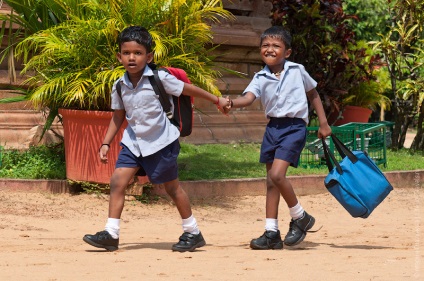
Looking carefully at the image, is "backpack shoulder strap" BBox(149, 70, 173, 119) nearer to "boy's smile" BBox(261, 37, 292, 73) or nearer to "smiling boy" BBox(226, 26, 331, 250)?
"smiling boy" BBox(226, 26, 331, 250)

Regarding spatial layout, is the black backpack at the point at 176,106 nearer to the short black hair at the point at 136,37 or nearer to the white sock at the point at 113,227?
the short black hair at the point at 136,37

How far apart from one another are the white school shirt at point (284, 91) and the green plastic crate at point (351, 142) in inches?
136

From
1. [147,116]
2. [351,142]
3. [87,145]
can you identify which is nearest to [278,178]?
[147,116]

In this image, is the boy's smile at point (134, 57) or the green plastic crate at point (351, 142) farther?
the green plastic crate at point (351, 142)

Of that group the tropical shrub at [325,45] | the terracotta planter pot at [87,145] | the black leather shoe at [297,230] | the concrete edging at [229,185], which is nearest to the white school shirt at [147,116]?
the black leather shoe at [297,230]

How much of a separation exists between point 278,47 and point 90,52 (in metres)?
2.22

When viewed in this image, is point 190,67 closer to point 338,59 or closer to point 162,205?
point 162,205

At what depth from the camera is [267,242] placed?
20.9 ft

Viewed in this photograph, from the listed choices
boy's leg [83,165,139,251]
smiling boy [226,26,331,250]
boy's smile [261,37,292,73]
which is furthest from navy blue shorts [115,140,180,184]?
boy's smile [261,37,292,73]

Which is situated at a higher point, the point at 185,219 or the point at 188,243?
the point at 185,219

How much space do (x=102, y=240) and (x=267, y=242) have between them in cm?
113

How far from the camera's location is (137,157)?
20.3ft

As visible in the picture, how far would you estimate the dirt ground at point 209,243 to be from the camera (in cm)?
516

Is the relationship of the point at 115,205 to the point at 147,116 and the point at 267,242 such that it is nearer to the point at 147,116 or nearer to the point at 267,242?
the point at 147,116
